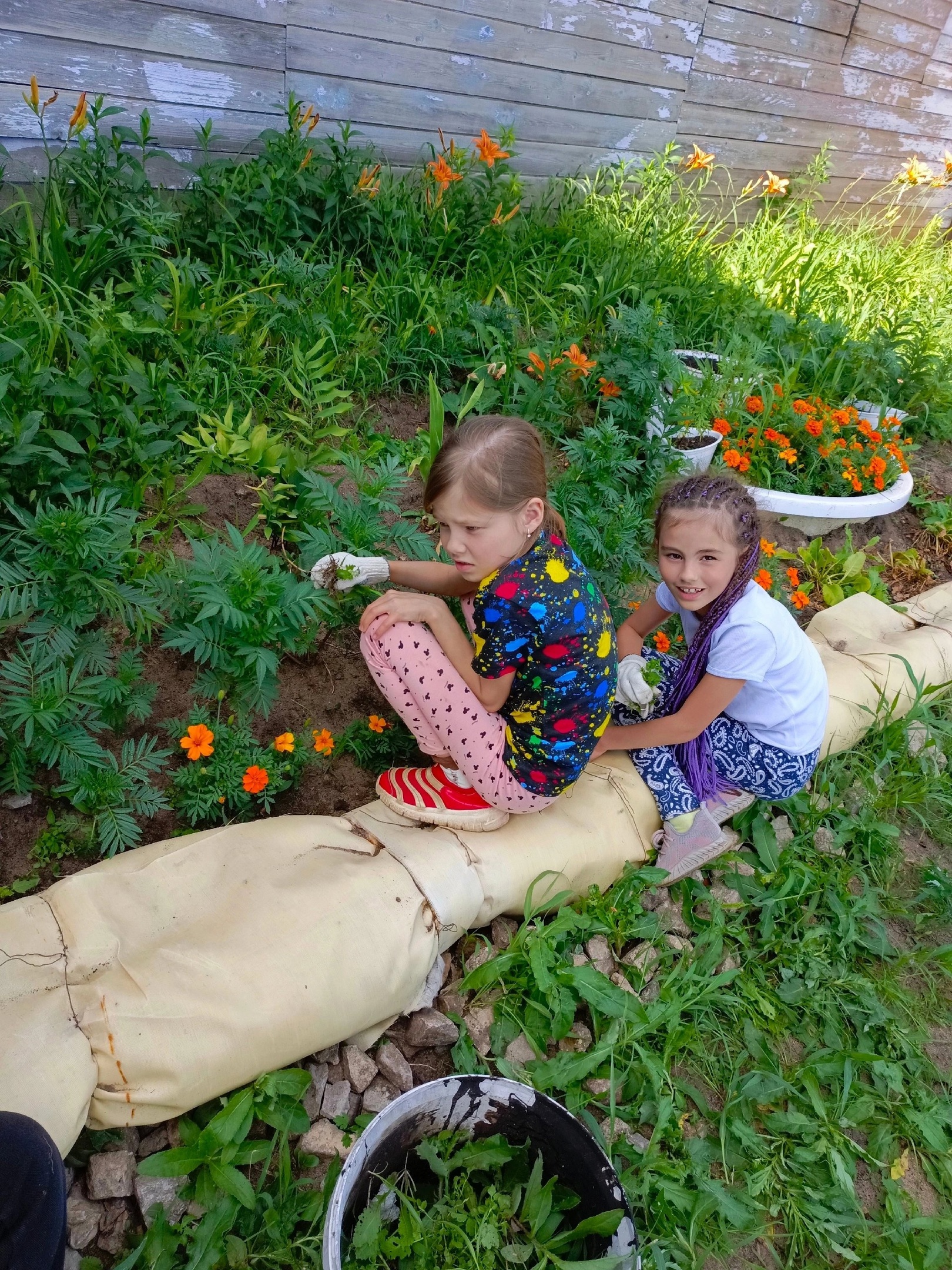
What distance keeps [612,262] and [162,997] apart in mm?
3295

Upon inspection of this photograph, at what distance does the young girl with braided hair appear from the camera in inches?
71.8

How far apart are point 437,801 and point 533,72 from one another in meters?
3.61

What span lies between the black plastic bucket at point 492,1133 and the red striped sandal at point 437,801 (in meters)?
0.55

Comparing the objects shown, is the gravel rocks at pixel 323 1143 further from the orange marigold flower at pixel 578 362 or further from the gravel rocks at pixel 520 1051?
the orange marigold flower at pixel 578 362

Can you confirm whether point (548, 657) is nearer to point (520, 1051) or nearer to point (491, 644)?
point (491, 644)

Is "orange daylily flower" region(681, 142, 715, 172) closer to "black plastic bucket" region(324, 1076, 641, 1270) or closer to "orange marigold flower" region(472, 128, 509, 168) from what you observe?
"orange marigold flower" region(472, 128, 509, 168)

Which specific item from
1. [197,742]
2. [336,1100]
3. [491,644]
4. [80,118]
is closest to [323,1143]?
[336,1100]

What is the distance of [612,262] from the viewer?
353cm

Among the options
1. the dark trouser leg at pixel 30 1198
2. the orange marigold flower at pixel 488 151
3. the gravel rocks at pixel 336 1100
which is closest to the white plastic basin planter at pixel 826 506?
the orange marigold flower at pixel 488 151

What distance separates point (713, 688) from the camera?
75.2 inches

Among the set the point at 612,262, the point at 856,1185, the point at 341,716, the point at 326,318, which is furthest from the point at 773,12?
the point at 856,1185

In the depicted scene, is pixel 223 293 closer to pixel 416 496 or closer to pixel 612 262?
pixel 416 496

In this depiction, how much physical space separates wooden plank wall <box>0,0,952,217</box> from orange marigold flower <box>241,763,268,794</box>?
7.33 feet

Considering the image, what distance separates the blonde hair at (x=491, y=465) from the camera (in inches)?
60.2
